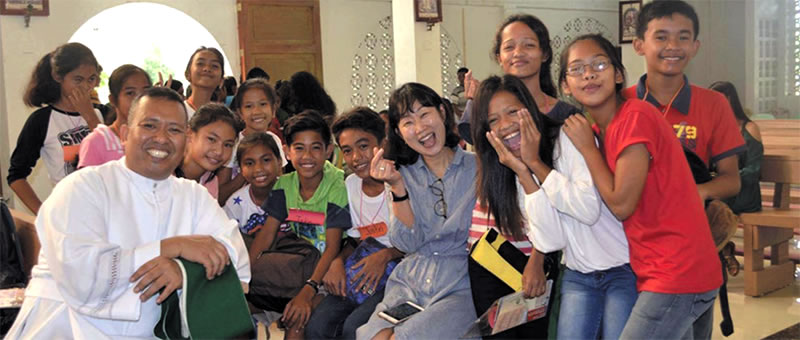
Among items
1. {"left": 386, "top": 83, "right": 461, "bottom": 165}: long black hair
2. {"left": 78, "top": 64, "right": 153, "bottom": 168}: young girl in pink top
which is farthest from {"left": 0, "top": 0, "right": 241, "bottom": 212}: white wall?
{"left": 386, "top": 83, "right": 461, "bottom": 165}: long black hair

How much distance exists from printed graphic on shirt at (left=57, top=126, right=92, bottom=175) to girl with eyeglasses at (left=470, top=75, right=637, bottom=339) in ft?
7.02

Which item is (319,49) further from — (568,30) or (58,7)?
(568,30)

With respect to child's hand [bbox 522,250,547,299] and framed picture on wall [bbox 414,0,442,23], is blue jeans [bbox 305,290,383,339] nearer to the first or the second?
child's hand [bbox 522,250,547,299]

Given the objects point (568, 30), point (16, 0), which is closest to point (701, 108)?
point (16, 0)

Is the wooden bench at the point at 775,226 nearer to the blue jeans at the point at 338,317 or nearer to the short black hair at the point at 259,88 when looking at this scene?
the blue jeans at the point at 338,317

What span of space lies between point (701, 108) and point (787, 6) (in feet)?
26.2

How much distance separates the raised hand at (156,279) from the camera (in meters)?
2.28

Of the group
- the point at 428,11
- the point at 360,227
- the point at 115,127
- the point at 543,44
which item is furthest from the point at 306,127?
the point at 428,11

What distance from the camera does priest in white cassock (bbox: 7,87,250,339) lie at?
7.38 ft

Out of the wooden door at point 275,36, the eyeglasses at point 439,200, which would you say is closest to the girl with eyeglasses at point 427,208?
the eyeglasses at point 439,200

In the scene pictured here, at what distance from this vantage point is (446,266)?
9.58 ft

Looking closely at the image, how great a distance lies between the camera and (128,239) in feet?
7.89

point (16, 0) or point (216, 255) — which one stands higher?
point (16, 0)

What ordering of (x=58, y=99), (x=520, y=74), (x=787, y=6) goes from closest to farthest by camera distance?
Answer: (x=520, y=74) → (x=58, y=99) → (x=787, y=6)
